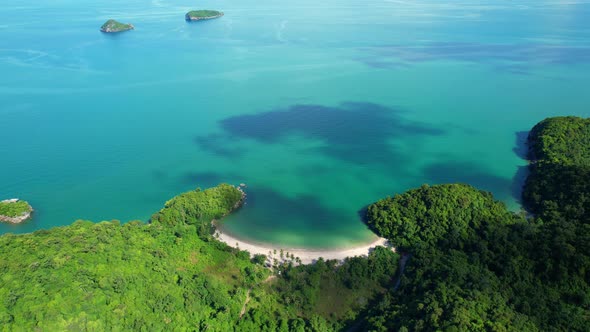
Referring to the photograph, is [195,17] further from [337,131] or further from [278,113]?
[337,131]

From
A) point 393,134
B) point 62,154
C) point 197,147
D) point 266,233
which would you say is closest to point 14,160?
point 62,154

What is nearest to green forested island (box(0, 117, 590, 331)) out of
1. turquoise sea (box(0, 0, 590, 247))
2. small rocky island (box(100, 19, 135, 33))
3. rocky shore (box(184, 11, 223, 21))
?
turquoise sea (box(0, 0, 590, 247))

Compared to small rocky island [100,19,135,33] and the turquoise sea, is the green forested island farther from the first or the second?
small rocky island [100,19,135,33]

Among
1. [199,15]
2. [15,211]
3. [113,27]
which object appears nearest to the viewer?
[15,211]

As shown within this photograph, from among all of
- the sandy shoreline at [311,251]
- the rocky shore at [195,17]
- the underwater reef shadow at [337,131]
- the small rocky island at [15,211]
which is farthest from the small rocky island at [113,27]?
the sandy shoreline at [311,251]

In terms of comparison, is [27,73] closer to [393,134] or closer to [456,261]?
[393,134]

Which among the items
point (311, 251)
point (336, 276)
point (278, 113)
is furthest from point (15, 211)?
point (278, 113)
